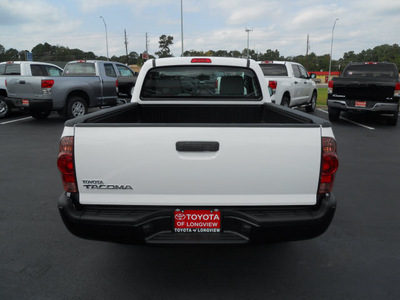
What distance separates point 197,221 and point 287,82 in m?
10.1

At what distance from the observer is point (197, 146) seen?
238cm

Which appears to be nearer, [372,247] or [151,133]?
[151,133]

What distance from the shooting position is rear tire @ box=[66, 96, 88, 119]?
11.5 meters

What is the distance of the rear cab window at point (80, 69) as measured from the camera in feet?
41.8

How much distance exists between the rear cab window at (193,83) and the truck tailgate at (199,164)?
2.05 metres

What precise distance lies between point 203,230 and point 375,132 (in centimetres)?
905

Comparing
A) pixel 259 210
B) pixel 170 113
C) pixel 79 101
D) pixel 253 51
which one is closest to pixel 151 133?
pixel 259 210

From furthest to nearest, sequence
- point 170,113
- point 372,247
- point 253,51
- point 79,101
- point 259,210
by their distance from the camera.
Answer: point 253,51
point 79,101
point 170,113
point 372,247
point 259,210

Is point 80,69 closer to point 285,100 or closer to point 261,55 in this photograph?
point 285,100

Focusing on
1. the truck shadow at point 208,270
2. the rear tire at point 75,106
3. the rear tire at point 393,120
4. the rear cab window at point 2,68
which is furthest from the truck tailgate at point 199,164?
the rear cab window at point 2,68

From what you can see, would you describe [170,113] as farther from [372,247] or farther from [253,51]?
[253,51]

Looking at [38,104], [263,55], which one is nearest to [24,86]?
[38,104]

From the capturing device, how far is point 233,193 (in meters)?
2.49

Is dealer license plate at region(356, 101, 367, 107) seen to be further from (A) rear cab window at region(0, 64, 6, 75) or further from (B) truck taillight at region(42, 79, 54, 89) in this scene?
(A) rear cab window at region(0, 64, 6, 75)
